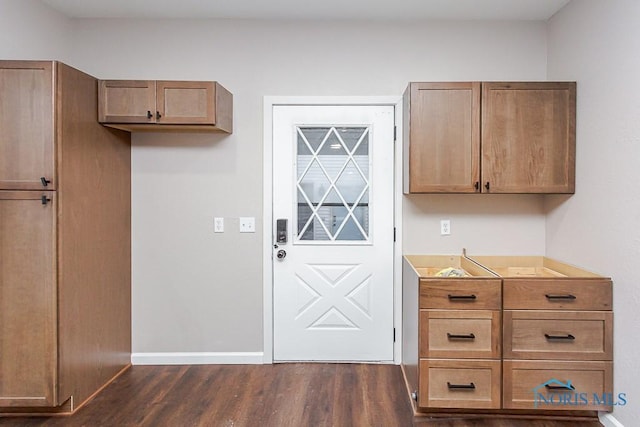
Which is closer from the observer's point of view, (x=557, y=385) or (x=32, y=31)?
(x=557, y=385)

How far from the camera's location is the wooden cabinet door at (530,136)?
272cm

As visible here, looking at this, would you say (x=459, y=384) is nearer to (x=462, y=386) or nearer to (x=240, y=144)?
(x=462, y=386)

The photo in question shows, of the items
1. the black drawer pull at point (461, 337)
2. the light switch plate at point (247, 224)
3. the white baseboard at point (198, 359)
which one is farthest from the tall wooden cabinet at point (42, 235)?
the black drawer pull at point (461, 337)

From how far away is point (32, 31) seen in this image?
276 cm

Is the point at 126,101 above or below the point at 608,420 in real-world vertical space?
above

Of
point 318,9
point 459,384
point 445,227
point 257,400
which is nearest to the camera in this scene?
point 459,384

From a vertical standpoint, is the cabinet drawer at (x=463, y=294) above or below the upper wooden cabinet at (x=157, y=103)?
below

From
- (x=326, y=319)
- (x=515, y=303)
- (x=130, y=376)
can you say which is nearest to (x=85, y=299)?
(x=130, y=376)

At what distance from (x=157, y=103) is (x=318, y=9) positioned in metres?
1.30

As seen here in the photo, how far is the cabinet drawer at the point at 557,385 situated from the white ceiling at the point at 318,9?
234 centimetres

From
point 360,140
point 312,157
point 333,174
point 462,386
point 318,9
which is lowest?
point 462,386

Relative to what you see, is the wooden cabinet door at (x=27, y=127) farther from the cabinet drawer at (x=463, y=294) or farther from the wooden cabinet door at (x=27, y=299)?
the cabinet drawer at (x=463, y=294)

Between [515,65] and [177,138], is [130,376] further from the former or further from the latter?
[515,65]

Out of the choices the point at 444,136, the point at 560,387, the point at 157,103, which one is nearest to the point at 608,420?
the point at 560,387
